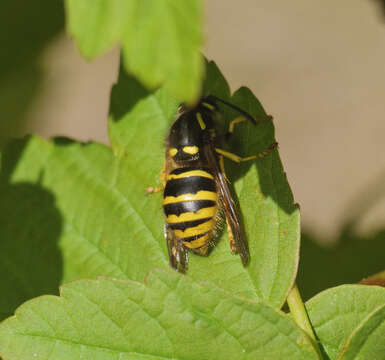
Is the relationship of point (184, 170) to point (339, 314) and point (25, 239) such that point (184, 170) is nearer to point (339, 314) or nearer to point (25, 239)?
point (25, 239)

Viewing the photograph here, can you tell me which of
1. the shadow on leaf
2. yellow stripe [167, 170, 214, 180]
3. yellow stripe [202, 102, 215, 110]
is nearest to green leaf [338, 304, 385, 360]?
yellow stripe [167, 170, 214, 180]

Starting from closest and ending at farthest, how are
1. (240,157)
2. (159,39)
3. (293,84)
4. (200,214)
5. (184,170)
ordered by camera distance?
(159,39), (240,157), (200,214), (184,170), (293,84)

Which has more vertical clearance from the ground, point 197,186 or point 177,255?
point 197,186

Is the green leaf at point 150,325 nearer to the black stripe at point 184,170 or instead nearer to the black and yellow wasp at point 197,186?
the black and yellow wasp at point 197,186

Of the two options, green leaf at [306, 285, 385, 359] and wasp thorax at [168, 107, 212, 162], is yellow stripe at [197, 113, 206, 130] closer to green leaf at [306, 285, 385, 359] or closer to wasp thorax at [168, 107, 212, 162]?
wasp thorax at [168, 107, 212, 162]

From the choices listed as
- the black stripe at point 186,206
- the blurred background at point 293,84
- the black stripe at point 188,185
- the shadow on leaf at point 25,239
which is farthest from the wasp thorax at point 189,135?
the blurred background at point 293,84

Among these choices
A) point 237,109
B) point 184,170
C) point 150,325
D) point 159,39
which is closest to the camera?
point 159,39

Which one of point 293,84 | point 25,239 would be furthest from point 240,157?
point 293,84
